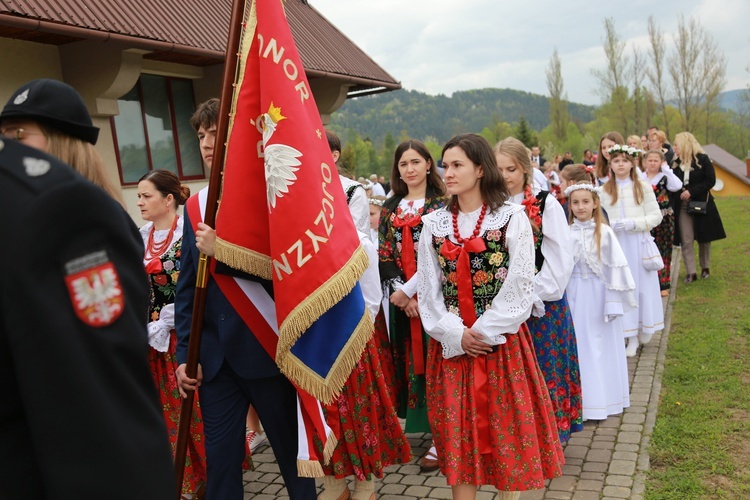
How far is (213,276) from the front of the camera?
3.02 meters

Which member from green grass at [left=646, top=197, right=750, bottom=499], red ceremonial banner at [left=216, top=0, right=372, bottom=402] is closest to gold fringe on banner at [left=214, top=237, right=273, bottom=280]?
red ceremonial banner at [left=216, top=0, right=372, bottom=402]

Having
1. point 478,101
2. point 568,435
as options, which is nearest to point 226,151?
point 568,435

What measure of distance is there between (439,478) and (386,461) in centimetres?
45

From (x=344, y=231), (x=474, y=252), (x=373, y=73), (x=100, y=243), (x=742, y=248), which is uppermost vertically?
(x=373, y=73)

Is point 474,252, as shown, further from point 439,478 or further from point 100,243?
point 100,243

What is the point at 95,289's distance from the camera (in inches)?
50.1

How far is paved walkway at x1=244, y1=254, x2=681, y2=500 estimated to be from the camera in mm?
4086

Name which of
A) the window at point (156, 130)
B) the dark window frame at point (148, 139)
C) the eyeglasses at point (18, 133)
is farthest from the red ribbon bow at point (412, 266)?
the window at point (156, 130)

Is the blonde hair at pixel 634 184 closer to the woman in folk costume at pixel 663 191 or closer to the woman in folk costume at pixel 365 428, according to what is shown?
the woman in folk costume at pixel 663 191

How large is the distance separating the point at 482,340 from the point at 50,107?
2.33m

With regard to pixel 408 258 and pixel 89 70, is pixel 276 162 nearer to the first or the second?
pixel 408 258

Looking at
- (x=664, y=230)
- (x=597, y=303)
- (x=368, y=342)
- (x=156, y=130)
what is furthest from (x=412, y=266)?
(x=156, y=130)

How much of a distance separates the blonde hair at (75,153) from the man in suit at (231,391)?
1.13 meters

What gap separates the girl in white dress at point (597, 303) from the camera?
522 centimetres
